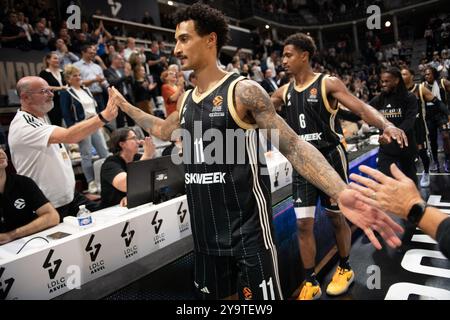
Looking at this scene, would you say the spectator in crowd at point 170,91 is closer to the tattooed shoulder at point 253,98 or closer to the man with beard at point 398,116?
the man with beard at point 398,116

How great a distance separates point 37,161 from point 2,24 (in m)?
5.10

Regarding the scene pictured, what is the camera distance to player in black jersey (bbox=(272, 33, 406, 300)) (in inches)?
110

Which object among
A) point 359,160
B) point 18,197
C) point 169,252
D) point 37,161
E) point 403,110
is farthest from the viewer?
point 359,160

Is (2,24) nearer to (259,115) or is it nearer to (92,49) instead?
(92,49)

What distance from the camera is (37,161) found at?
9.53 feet

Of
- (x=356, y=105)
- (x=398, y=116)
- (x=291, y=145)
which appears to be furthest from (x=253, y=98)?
(x=398, y=116)

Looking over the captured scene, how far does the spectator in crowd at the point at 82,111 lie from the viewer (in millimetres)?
4844

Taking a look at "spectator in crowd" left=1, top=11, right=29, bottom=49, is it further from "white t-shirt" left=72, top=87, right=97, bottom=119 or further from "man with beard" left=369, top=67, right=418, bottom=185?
"man with beard" left=369, top=67, right=418, bottom=185

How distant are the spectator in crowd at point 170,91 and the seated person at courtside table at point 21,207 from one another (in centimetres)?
380

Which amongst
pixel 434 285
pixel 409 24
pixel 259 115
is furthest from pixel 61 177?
pixel 409 24

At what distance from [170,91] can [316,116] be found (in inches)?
153

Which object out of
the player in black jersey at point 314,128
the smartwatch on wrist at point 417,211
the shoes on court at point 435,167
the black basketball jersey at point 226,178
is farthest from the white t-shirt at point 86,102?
the shoes on court at point 435,167

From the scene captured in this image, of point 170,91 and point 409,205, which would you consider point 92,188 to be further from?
point 409,205

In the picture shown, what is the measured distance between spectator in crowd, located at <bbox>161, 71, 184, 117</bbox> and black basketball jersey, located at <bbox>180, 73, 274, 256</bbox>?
178 inches
